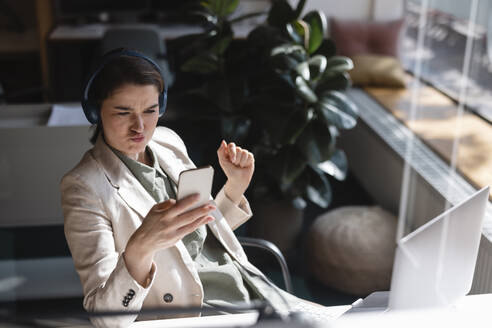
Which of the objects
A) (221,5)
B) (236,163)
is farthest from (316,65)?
(236,163)

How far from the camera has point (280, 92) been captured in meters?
2.42

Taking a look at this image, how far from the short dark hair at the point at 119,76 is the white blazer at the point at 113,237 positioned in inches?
4.1

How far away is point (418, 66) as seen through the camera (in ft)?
12.6

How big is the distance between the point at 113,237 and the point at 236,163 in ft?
0.91

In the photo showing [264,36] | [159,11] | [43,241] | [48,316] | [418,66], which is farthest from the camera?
[159,11]

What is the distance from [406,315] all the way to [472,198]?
29cm

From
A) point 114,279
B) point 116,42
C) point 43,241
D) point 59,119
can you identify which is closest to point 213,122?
point 59,119

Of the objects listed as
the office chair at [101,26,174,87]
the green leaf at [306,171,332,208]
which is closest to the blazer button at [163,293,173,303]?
the green leaf at [306,171,332,208]

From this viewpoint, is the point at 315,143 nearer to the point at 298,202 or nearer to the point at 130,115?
the point at 298,202

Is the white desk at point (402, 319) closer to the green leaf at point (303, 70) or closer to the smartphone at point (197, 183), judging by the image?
the smartphone at point (197, 183)

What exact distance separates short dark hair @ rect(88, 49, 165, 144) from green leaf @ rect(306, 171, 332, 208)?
5.22 ft

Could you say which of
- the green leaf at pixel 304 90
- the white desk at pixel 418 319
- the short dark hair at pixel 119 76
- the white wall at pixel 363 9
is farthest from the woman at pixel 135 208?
the white wall at pixel 363 9

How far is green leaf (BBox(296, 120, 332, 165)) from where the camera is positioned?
2389mm

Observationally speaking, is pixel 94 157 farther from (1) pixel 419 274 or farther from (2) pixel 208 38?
(2) pixel 208 38
